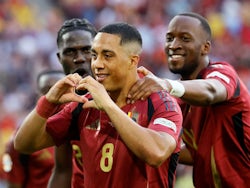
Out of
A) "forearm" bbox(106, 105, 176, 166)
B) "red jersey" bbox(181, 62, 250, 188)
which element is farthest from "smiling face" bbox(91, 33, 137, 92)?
"red jersey" bbox(181, 62, 250, 188)

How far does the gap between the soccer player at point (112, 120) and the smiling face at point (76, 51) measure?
1.15m

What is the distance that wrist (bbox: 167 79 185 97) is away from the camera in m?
5.84

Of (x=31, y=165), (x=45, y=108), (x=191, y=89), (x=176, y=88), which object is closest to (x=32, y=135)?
(x=45, y=108)

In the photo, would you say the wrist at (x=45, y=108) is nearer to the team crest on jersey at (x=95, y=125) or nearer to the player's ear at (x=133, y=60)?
the team crest on jersey at (x=95, y=125)

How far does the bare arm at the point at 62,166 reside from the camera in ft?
22.7

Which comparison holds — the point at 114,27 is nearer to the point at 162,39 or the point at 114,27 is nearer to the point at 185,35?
the point at 185,35

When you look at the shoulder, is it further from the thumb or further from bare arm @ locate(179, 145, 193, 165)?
bare arm @ locate(179, 145, 193, 165)

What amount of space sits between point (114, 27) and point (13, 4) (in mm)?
11889

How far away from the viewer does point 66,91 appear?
5.59m

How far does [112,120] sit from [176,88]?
0.86 meters

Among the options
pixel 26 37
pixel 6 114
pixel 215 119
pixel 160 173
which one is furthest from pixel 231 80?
pixel 26 37

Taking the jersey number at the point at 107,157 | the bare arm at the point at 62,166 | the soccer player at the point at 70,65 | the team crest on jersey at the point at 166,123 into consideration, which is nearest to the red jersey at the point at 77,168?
the soccer player at the point at 70,65

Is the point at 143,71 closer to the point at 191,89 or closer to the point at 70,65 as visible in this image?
the point at 191,89

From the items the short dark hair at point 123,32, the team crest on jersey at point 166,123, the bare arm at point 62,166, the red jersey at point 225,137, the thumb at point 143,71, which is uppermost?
the short dark hair at point 123,32
